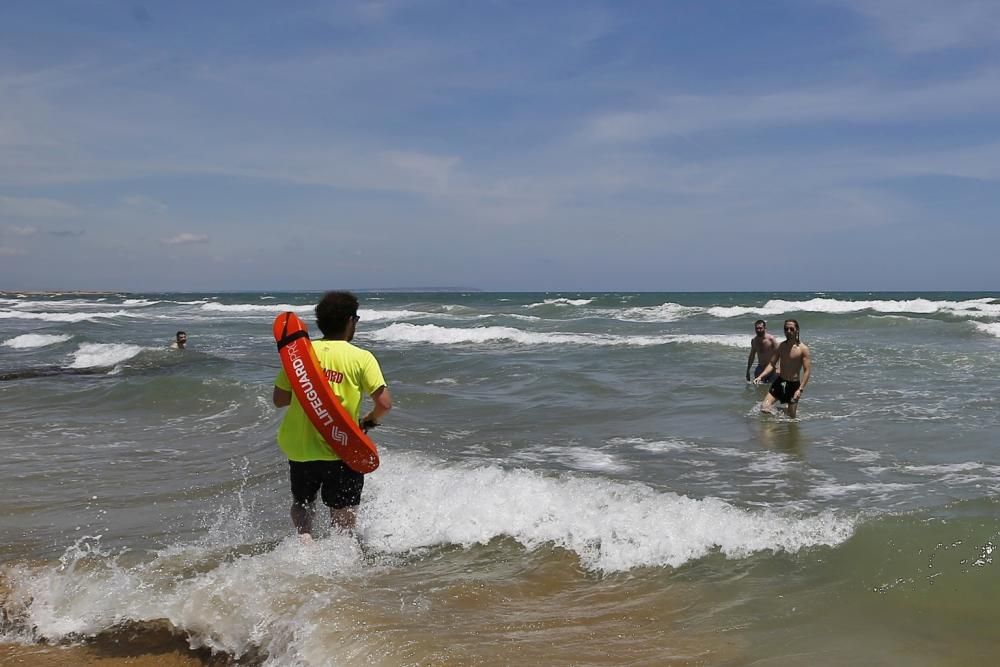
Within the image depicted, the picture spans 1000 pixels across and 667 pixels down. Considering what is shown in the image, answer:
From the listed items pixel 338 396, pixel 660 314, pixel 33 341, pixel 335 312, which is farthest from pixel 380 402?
pixel 660 314

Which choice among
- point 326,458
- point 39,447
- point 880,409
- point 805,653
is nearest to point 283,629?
point 326,458

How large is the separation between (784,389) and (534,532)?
5944 millimetres

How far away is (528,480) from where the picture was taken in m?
6.54

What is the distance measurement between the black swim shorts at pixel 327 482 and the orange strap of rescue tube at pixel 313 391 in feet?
0.61

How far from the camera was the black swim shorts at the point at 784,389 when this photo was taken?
10.3m

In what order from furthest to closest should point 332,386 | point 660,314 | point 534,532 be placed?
point 660,314 < point 534,532 < point 332,386

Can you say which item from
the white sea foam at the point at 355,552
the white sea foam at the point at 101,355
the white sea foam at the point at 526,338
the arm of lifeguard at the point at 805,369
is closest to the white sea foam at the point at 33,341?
the white sea foam at the point at 101,355

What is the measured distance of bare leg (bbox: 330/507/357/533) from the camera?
4.50m

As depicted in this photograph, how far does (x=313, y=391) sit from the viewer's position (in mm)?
4016

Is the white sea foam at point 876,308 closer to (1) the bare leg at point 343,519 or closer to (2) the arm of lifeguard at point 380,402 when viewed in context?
(1) the bare leg at point 343,519

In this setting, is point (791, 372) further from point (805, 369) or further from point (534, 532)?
point (534, 532)

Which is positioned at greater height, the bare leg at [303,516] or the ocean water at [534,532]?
the bare leg at [303,516]

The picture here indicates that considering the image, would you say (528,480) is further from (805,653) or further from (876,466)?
(876,466)

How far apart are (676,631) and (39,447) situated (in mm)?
7752
